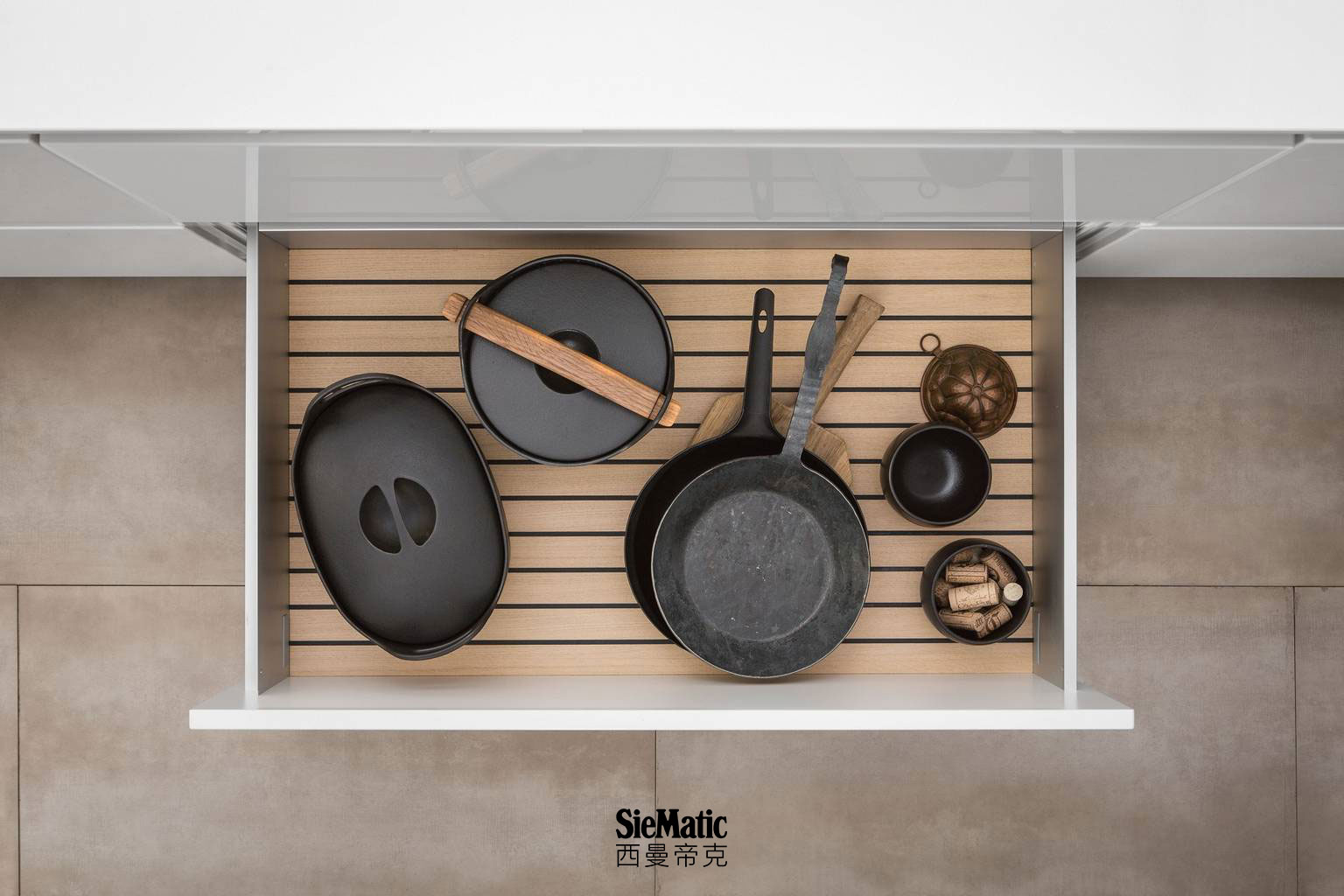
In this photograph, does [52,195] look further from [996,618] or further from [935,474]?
[996,618]

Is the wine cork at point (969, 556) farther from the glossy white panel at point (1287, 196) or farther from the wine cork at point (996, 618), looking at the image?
the glossy white panel at point (1287, 196)

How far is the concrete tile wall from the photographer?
1.46 metres

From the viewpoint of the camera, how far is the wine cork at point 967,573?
3.86 feet

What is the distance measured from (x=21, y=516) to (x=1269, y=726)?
2326mm

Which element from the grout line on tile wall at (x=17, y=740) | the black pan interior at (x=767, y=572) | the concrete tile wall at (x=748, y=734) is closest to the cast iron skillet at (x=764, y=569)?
the black pan interior at (x=767, y=572)

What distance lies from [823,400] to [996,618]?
410 millimetres

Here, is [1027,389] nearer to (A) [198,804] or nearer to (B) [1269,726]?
(B) [1269,726]

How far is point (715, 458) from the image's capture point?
1.19m

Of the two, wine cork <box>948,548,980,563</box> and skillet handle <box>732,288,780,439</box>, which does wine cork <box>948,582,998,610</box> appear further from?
skillet handle <box>732,288,780,439</box>

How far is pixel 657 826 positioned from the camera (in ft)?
4.86

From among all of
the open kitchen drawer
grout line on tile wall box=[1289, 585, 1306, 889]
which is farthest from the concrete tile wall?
the open kitchen drawer

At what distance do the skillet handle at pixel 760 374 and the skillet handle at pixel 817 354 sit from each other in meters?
0.07
